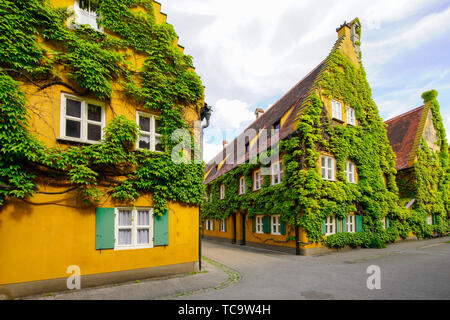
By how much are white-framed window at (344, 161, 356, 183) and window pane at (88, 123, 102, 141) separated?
584 inches

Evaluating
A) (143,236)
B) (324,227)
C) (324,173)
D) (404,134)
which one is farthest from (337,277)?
(404,134)

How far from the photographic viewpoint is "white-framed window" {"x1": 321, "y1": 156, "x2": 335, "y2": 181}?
627 inches

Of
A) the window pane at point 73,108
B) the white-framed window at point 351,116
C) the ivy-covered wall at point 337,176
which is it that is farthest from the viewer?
the white-framed window at point 351,116

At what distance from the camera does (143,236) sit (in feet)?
29.3

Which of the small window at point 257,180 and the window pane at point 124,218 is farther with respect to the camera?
the small window at point 257,180

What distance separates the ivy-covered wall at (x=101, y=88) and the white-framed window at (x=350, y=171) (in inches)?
448

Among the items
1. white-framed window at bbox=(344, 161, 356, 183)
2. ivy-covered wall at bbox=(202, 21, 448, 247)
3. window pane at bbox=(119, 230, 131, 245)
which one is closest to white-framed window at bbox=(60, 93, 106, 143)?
window pane at bbox=(119, 230, 131, 245)

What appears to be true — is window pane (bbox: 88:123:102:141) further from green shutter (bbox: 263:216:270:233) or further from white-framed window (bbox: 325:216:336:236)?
white-framed window (bbox: 325:216:336:236)

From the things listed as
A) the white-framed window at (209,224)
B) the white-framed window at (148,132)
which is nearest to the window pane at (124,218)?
the white-framed window at (148,132)

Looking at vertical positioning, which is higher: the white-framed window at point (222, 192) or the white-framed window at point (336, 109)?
the white-framed window at point (336, 109)

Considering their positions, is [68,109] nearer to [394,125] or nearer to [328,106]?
[328,106]

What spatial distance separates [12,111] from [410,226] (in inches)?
980

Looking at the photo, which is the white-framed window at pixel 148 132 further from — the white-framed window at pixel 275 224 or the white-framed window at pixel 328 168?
the white-framed window at pixel 328 168

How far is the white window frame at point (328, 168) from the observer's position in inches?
626
